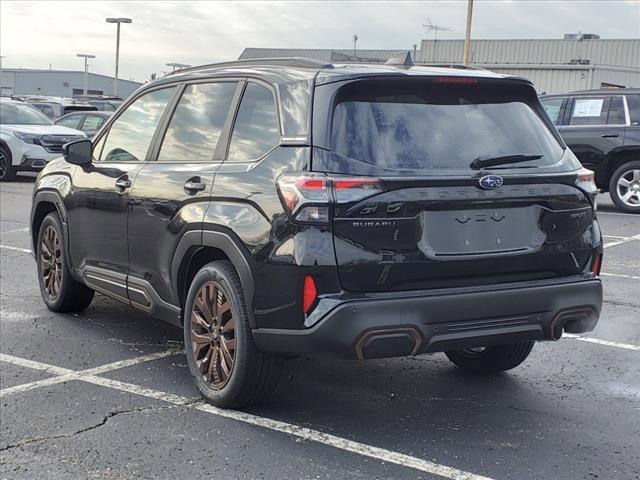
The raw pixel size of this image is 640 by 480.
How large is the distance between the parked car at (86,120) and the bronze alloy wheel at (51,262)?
13447 mm

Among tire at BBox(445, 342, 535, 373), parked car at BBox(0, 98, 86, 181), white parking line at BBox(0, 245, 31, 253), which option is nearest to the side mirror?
tire at BBox(445, 342, 535, 373)

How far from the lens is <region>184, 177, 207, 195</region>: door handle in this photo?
4395mm

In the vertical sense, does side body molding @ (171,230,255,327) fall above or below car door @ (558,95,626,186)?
below

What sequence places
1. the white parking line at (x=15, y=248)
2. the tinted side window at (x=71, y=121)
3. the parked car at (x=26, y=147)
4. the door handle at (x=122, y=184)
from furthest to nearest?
the tinted side window at (x=71, y=121) < the parked car at (x=26, y=147) < the white parking line at (x=15, y=248) < the door handle at (x=122, y=184)

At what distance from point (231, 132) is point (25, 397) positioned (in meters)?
1.79

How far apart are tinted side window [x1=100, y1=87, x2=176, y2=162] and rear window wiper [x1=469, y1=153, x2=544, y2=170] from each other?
202 cm

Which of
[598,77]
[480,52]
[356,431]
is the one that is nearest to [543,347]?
[356,431]

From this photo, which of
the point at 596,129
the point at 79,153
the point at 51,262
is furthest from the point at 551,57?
the point at 79,153

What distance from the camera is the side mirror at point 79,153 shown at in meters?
5.58

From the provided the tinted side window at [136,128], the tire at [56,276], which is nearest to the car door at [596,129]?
the tire at [56,276]

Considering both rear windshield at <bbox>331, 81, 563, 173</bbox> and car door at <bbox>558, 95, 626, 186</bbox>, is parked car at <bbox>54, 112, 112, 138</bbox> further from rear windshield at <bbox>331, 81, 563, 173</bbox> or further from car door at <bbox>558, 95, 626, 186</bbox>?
rear windshield at <bbox>331, 81, 563, 173</bbox>

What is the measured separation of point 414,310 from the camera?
3723 mm

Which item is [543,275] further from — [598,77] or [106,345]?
[598,77]

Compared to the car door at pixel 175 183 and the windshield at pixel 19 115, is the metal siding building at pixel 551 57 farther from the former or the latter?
the car door at pixel 175 183
